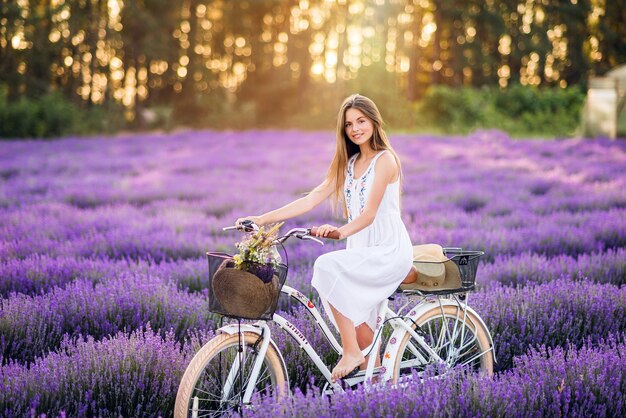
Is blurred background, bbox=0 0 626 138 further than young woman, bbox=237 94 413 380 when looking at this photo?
Yes

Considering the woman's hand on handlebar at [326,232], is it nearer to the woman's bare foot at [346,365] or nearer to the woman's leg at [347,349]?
the woman's leg at [347,349]

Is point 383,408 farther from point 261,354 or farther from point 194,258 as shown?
point 194,258

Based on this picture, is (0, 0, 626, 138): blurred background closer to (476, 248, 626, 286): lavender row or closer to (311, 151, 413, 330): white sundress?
(476, 248, 626, 286): lavender row

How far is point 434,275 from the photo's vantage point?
3113 millimetres

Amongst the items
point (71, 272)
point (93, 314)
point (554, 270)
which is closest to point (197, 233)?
point (71, 272)

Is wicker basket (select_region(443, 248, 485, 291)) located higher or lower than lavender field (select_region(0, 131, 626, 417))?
higher

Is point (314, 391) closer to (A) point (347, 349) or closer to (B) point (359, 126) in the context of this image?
(A) point (347, 349)

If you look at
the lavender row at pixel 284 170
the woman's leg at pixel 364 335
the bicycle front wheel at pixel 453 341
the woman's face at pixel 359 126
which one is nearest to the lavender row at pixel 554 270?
the bicycle front wheel at pixel 453 341

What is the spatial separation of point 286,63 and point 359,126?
39001 millimetres

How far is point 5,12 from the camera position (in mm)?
26266

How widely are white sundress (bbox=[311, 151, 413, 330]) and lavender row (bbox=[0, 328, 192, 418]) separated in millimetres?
887

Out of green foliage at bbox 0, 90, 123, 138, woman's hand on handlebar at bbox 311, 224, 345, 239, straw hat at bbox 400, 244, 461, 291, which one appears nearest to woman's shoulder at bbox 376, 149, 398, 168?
straw hat at bbox 400, 244, 461, 291

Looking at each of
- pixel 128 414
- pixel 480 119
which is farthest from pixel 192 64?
pixel 128 414

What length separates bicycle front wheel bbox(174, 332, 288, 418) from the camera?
2.57 meters
